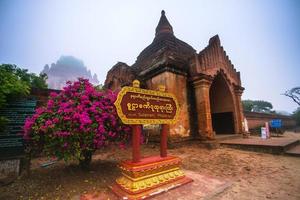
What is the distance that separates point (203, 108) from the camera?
8188 millimetres

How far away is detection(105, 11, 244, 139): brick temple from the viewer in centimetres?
800

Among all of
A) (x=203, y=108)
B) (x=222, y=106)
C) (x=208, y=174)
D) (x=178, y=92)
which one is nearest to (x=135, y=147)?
(x=208, y=174)

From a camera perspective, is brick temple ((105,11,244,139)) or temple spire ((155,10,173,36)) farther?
temple spire ((155,10,173,36))

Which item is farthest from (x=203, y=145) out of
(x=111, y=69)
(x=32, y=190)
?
(x=111, y=69)

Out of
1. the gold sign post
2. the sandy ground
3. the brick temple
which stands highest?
the brick temple

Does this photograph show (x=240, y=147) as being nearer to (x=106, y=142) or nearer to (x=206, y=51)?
(x=206, y=51)

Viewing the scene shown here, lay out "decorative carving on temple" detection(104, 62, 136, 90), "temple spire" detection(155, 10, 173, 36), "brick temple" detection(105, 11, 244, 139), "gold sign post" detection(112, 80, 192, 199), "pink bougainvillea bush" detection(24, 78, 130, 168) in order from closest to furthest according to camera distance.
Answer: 1. "gold sign post" detection(112, 80, 192, 199)
2. "pink bougainvillea bush" detection(24, 78, 130, 168)
3. "brick temple" detection(105, 11, 244, 139)
4. "decorative carving on temple" detection(104, 62, 136, 90)
5. "temple spire" detection(155, 10, 173, 36)

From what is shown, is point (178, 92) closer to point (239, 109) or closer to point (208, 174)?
point (208, 174)

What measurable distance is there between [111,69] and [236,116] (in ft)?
30.5

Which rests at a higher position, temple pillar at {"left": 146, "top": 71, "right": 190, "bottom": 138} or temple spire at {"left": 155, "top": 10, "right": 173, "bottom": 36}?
temple spire at {"left": 155, "top": 10, "right": 173, "bottom": 36}

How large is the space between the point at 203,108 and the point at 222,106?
4097 millimetres

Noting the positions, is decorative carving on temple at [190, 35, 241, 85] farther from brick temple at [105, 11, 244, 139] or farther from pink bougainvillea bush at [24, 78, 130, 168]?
pink bougainvillea bush at [24, 78, 130, 168]

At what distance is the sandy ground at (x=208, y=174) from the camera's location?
11.2 feet

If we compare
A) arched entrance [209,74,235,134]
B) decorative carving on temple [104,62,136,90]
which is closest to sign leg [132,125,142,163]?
decorative carving on temple [104,62,136,90]
